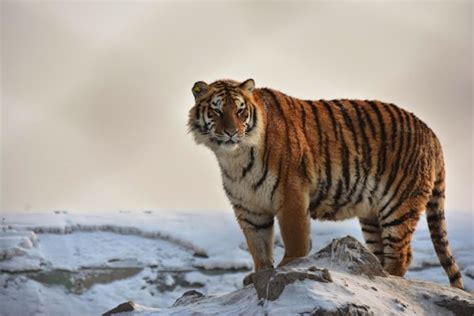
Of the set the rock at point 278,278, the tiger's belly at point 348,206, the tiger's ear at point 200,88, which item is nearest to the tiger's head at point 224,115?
the tiger's ear at point 200,88

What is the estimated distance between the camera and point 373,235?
5.16 metres

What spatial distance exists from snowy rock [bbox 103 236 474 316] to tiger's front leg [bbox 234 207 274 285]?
53cm

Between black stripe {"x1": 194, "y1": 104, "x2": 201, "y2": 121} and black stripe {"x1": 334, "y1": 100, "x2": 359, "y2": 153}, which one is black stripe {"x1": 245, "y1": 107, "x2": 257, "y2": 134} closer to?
black stripe {"x1": 194, "y1": 104, "x2": 201, "y2": 121}

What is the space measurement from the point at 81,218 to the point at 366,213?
4733mm

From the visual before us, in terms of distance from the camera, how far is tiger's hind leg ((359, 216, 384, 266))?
5.13 m

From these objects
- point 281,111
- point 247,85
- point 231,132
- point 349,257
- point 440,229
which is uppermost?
point 247,85

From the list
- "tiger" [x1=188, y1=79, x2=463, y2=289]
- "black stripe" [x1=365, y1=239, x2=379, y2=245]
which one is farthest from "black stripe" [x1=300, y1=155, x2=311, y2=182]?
"black stripe" [x1=365, y1=239, x2=379, y2=245]

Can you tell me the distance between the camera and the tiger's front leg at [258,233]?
462cm

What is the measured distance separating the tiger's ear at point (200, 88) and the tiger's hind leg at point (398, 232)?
4.92 feet

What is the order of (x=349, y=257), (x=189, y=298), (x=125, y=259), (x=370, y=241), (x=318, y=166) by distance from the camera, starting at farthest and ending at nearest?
(x=125, y=259)
(x=370, y=241)
(x=318, y=166)
(x=189, y=298)
(x=349, y=257)

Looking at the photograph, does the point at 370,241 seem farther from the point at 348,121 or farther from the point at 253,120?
the point at 253,120

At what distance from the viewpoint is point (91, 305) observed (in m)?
7.09

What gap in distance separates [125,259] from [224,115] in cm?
387

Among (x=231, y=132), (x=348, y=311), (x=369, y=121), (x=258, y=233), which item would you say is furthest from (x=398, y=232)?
(x=348, y=311)
